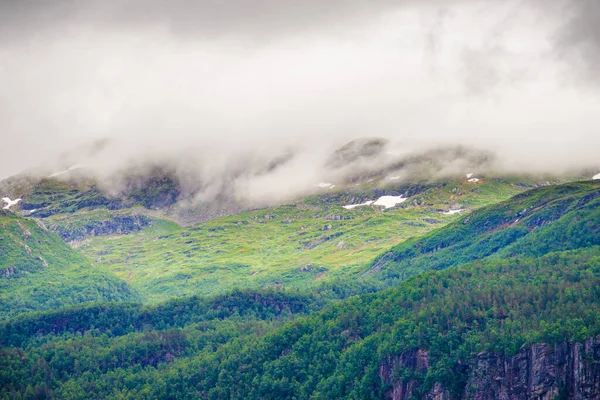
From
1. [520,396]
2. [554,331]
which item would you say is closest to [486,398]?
[520,396]

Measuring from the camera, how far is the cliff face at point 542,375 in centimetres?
18512

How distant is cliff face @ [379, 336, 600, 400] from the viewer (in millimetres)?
185125

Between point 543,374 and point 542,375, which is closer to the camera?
point 543,374

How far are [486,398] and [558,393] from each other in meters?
17.5

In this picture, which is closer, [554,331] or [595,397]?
[595,397]

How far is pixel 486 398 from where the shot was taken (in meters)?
196

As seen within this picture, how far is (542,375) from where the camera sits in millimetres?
190375

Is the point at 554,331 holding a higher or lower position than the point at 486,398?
higher

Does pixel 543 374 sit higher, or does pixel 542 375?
pixel 543 374

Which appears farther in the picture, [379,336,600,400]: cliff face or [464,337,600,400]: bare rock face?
[379,336,600,400]: cliff face

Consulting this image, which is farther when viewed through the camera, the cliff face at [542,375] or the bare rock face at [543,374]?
the cliff face at [542,375]

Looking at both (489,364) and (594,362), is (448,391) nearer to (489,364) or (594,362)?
(489,364)

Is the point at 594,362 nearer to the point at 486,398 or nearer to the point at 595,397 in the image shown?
the point at 595,397

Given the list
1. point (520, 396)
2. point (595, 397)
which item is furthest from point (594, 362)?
point (520, 396)
